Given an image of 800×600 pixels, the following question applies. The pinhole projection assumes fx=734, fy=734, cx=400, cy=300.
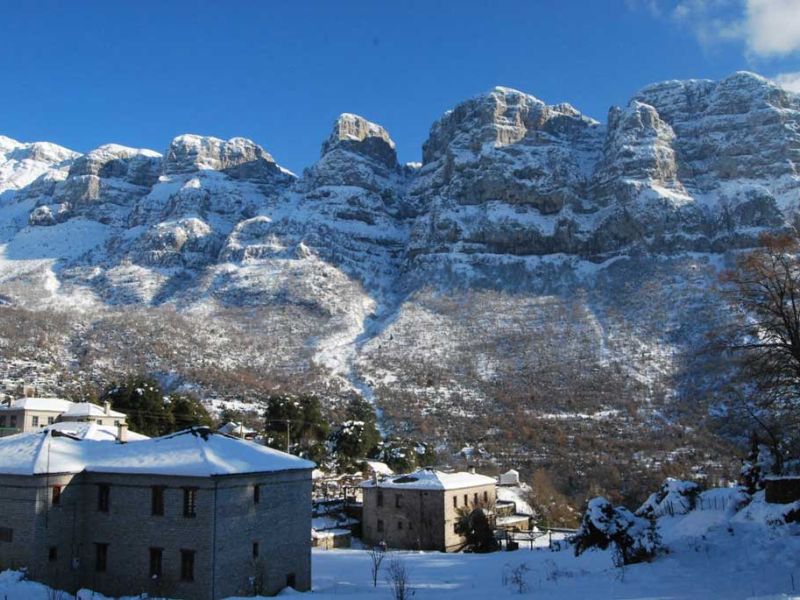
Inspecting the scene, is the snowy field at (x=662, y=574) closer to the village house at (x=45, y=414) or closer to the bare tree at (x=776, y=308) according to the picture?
the bare tree at (x=776, y=308)

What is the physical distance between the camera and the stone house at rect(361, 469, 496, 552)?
43.1 metres

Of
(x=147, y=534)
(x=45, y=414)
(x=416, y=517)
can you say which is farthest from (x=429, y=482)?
(x=45, y=414)

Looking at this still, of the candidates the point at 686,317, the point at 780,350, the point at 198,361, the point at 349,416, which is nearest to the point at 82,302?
the point at 198,361

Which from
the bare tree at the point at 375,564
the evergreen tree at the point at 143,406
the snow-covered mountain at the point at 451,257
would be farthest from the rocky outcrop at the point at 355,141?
the bare tree at the point at 375,564

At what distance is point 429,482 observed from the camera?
44.1m

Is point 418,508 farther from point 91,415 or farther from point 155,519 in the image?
point 91,415

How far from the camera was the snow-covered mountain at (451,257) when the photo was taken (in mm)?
97500

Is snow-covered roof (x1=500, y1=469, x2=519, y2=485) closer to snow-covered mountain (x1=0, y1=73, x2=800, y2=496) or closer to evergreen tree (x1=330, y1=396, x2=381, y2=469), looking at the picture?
evergreen tree (x1=330, y1=396, x2=381, y2=469)

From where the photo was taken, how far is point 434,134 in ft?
632

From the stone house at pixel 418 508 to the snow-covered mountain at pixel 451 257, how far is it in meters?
33.5

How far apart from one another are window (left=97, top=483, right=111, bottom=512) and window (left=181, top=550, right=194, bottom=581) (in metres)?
3.69

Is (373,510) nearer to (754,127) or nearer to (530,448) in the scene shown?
(530,448)

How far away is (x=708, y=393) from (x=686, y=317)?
22450mm

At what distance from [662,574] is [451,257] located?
12270cm
